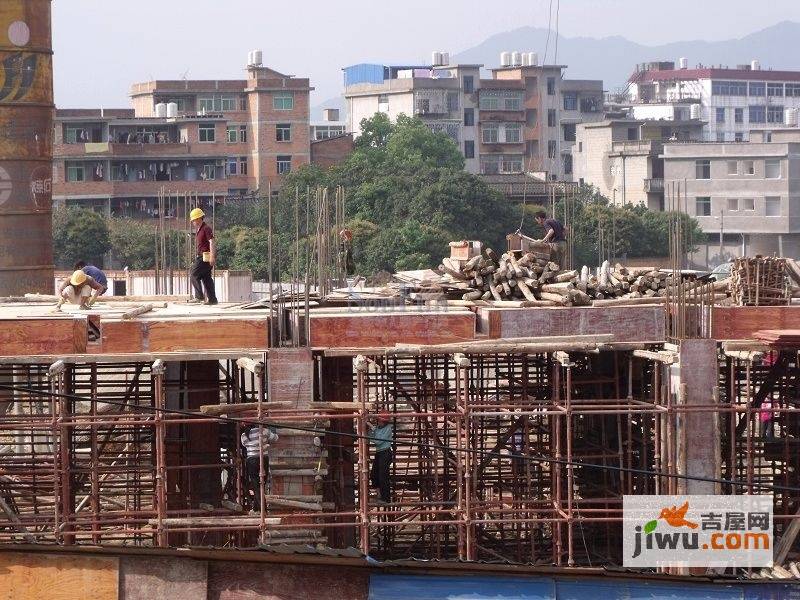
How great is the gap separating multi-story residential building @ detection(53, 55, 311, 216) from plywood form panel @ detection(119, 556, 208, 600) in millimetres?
55785

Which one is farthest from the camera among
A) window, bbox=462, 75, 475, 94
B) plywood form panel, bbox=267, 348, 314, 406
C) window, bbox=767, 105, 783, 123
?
window, bbox=767, 105, 783, 123

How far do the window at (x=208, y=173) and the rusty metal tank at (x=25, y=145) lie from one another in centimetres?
4540

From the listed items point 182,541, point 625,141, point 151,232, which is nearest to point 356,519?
point 182,541

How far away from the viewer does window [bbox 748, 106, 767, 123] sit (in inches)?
5831

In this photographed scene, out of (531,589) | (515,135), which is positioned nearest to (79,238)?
(515,135)

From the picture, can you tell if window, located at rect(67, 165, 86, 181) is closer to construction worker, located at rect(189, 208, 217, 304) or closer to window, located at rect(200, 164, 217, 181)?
window, located at rect(200, 164, 217, 181)

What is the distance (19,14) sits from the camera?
3609 centimetres

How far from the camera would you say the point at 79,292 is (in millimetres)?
25047

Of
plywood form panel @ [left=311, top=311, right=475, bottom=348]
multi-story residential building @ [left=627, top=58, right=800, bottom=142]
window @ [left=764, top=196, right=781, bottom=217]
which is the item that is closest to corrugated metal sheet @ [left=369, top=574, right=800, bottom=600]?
plywood form panel @ [left=311, top=311, right=475, bottom=348]

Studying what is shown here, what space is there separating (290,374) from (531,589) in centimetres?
417

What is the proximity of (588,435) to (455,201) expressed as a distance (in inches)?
1849

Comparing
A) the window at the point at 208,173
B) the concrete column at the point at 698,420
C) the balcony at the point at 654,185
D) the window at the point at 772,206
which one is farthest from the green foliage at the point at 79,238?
the concrete column at the point at 698,420

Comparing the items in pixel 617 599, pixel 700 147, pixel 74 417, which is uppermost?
pixel 700 147

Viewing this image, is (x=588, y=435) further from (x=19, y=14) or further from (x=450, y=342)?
(x=19, y=14)
